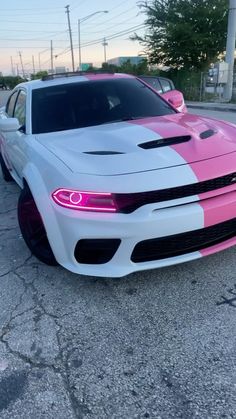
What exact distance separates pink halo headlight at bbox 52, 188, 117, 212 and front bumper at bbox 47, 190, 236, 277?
0.13 ft

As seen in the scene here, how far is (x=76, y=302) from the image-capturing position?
9.19ft

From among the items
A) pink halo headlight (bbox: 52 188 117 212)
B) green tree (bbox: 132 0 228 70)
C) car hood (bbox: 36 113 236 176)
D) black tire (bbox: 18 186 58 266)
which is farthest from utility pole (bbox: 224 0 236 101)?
pink halo headlight (bbox: 52 188 117 212)

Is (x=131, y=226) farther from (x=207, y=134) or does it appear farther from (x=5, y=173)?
(x=5, y=173)

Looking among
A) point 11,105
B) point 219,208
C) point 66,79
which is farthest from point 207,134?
point 11,105

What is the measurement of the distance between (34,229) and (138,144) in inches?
40.4

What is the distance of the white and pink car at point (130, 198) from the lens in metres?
2.50

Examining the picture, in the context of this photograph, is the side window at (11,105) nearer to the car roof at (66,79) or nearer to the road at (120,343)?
the car roof at (66,79)

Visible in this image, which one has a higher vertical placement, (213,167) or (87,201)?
(213,167)

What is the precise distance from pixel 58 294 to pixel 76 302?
182mm

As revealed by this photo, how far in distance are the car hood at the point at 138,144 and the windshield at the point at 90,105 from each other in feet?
0.76

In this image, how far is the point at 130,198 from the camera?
2.50 metres

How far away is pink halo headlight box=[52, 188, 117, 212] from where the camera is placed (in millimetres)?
2515

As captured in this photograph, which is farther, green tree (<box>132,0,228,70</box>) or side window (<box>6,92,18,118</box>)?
green tree (<box>132,0,228,70</box>)

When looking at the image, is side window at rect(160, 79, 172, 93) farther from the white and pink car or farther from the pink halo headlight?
the pink halo headlight
